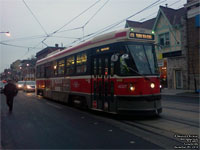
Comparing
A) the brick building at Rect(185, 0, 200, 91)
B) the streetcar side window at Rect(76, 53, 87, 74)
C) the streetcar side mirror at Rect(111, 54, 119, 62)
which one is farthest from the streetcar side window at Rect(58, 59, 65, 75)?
the brick building at Rect(185, 0, 200, 91)

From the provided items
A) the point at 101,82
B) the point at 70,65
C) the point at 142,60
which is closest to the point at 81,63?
the point at 70,65

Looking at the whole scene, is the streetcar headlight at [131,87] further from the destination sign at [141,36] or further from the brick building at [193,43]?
the brick building at [193,43]

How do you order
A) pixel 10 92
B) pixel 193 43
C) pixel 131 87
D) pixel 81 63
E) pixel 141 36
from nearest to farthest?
pixel 131 87 → pixel 141 36 → pixel 81 63 → pixel 10 92 → pixel 193 43

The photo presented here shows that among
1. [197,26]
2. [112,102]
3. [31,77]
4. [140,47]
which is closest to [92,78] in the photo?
[112,102]

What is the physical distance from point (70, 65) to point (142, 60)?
4.71m

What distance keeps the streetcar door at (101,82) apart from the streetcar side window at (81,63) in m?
0.79

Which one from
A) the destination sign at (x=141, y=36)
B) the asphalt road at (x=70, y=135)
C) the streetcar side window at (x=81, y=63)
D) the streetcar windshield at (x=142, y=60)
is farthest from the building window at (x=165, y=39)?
the asphalt road at (x=70, y=135)

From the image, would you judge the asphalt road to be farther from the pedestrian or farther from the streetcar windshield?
the pedestrian

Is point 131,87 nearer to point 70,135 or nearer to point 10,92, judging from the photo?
point 70,135

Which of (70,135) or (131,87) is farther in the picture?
(131,87)

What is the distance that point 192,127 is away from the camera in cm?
629

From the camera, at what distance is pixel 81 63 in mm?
9727

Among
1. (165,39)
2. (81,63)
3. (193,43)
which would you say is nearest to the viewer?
(81,63)

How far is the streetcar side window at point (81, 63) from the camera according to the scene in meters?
9.39
